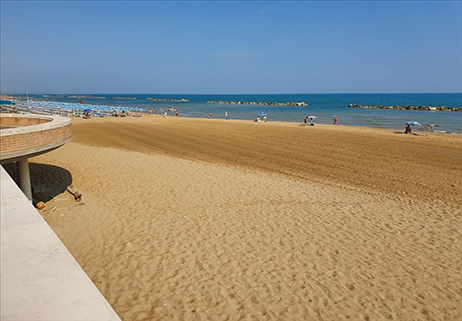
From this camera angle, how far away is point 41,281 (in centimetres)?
233

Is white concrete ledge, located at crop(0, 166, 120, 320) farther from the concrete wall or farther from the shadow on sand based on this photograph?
the shadow on sand

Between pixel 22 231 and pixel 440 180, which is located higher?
pixel 22 231

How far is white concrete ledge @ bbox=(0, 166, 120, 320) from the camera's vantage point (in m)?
2.05

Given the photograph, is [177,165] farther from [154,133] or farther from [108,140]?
[154,133]

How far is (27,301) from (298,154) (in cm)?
1567

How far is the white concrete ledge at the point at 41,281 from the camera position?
2.05 m

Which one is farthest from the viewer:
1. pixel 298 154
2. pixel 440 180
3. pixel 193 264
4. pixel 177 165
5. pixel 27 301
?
pixel 298 154

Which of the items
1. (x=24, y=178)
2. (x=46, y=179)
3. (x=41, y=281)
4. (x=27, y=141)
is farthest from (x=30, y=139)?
(x=41, y=281)

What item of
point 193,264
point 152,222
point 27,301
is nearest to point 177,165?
point 152,222

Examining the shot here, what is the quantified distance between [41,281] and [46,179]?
392 inches

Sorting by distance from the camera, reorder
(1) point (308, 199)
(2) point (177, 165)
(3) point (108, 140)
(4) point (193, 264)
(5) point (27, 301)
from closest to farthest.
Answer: (5) point (27, 301) < (4) point (193, 264) < (1) point (308, 199) < (2) point (177, 165) < (3) point (108, 140)

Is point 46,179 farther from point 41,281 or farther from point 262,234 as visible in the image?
point 41,281

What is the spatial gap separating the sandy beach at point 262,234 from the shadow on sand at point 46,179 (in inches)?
2.5

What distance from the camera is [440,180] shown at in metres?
11.9
